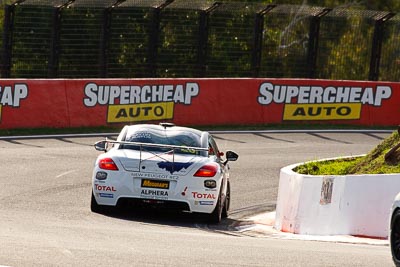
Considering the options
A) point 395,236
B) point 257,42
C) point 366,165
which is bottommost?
point 366,165

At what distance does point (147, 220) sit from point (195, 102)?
12959 millimetres

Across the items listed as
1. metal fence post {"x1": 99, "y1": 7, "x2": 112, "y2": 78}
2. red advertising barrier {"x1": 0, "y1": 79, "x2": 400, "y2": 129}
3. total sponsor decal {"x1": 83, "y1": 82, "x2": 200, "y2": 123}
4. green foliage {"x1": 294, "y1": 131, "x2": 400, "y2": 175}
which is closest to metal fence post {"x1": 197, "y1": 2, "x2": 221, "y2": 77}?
red advertising barrier {"x1": 0, "y1": 79, "x2": 400, "y2": 129}

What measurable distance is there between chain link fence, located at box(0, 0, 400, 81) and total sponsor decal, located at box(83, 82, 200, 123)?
7.45ft

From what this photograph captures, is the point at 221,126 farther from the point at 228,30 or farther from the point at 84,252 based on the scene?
the point at 84,252

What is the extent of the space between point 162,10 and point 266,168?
9.57m

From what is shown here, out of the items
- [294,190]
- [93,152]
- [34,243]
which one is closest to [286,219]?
[294,190]

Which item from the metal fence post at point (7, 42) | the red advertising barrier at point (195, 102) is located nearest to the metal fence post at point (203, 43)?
the red advertising barrier at point (195, 102)

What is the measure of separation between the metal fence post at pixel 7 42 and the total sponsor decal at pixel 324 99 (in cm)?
644

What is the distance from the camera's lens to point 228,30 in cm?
Result: 3256

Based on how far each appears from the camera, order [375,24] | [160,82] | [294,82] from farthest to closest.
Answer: [375,24] < [294,82] < [160,82]

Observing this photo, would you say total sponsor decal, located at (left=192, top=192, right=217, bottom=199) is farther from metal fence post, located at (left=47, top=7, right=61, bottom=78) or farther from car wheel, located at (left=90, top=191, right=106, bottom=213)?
metal fence post, located at (left=47, top=7, right=61, bottom=78)

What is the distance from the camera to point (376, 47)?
Result: 3334 cm

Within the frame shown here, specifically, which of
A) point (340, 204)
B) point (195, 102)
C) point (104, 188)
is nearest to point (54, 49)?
point (195, 102)

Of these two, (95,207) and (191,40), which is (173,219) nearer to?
(95,207)
